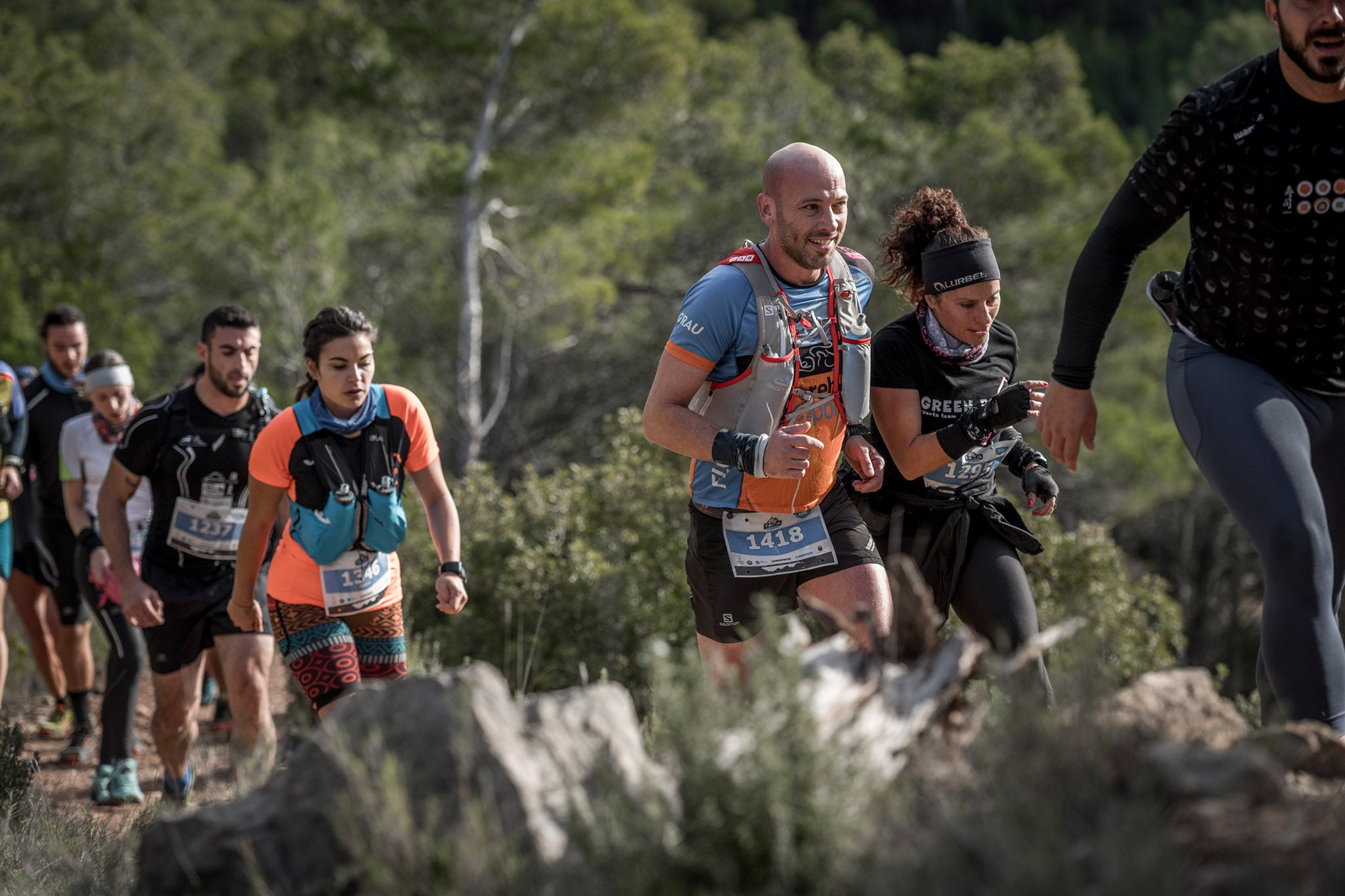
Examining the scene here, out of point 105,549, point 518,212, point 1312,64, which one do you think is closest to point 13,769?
point 105,549

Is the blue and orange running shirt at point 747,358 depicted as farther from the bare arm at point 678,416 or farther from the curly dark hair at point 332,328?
the curly dark hair at point 332,328

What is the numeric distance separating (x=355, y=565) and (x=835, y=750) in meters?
2.62

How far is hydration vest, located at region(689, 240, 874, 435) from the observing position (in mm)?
3729

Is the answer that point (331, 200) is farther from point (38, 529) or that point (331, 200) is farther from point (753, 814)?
point (753, 814)

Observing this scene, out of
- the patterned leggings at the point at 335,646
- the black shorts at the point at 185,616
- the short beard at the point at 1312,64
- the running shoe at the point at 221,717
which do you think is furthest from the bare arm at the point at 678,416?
the running shoe at the point at 221,717

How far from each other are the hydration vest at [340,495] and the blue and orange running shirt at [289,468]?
0.03m

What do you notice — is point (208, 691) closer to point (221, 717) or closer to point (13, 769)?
point (221, 717)

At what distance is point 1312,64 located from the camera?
105 inches

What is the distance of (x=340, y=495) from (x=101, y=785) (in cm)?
250

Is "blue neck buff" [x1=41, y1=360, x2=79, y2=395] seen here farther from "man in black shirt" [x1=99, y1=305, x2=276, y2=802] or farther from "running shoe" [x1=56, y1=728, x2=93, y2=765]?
"man in black shirt" [x1=99, y1=305, x2=276, y2=802]

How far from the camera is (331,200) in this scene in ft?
61.4

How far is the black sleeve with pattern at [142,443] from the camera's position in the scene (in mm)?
5109

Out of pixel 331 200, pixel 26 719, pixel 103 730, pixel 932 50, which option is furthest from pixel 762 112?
pixel 103 730

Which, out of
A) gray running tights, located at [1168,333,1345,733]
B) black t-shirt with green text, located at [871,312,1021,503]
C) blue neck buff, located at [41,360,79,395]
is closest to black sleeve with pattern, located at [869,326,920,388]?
black t-shirt with green text, located at [871,312,1021,503]
